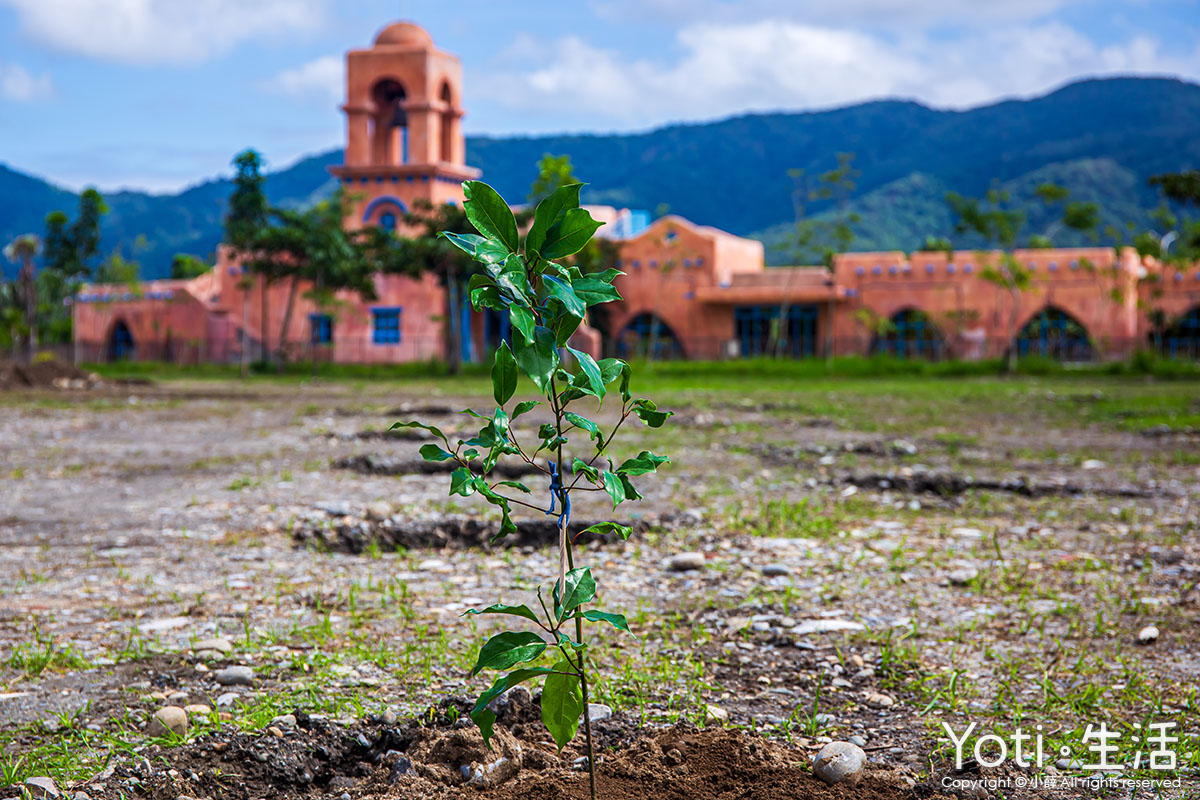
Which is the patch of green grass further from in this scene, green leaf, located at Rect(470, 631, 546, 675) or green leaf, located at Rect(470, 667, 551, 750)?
green leaf, located at Rect(470, 631, 546, 675)

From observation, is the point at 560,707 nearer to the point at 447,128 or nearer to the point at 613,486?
the point at 613,486

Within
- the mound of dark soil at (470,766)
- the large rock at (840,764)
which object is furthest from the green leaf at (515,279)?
the large rock at (840,764)

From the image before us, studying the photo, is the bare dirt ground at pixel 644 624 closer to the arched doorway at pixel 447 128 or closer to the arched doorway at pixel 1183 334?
the arched doorway at pixel 1183 334

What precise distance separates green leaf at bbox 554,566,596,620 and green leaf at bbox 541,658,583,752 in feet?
0.52

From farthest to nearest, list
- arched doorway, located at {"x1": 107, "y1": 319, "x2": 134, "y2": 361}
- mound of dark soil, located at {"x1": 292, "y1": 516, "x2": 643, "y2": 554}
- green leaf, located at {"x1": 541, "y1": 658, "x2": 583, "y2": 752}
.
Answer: arched doorway, located at {"x1": 107, "y1": 319, "x2": 134, "y2": 361}
mound of dark soil, located at {"x1": 292, "y1": 516, "x2": 643, "y2": 554}
green leaf, located at {"x1": 541, "y1": 658, "x2": 583, "y2": 752}

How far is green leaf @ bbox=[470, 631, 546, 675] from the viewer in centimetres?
186

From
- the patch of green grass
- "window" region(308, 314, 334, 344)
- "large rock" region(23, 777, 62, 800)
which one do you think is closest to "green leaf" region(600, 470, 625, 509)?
"large rock" region(23, 777, 62, 800)

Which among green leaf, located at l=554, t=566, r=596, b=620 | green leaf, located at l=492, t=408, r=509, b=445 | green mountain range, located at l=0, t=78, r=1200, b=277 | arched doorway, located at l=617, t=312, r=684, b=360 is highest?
green mountain range, located at l=0, t=78, r=1200, b=277

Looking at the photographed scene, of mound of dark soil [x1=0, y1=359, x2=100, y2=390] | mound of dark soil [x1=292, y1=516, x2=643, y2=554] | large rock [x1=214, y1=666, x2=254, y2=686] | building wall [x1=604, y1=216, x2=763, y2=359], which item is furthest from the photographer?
building wall [x1=604, y1=216, x2=763, y2=359]

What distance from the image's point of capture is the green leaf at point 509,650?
6.09 feet

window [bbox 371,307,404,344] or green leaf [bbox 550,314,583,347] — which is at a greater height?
window [bbox 371,307,404,344]

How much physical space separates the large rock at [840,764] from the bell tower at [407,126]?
39612mm

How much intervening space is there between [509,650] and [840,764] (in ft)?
3.25

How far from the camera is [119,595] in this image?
4.42 meters
